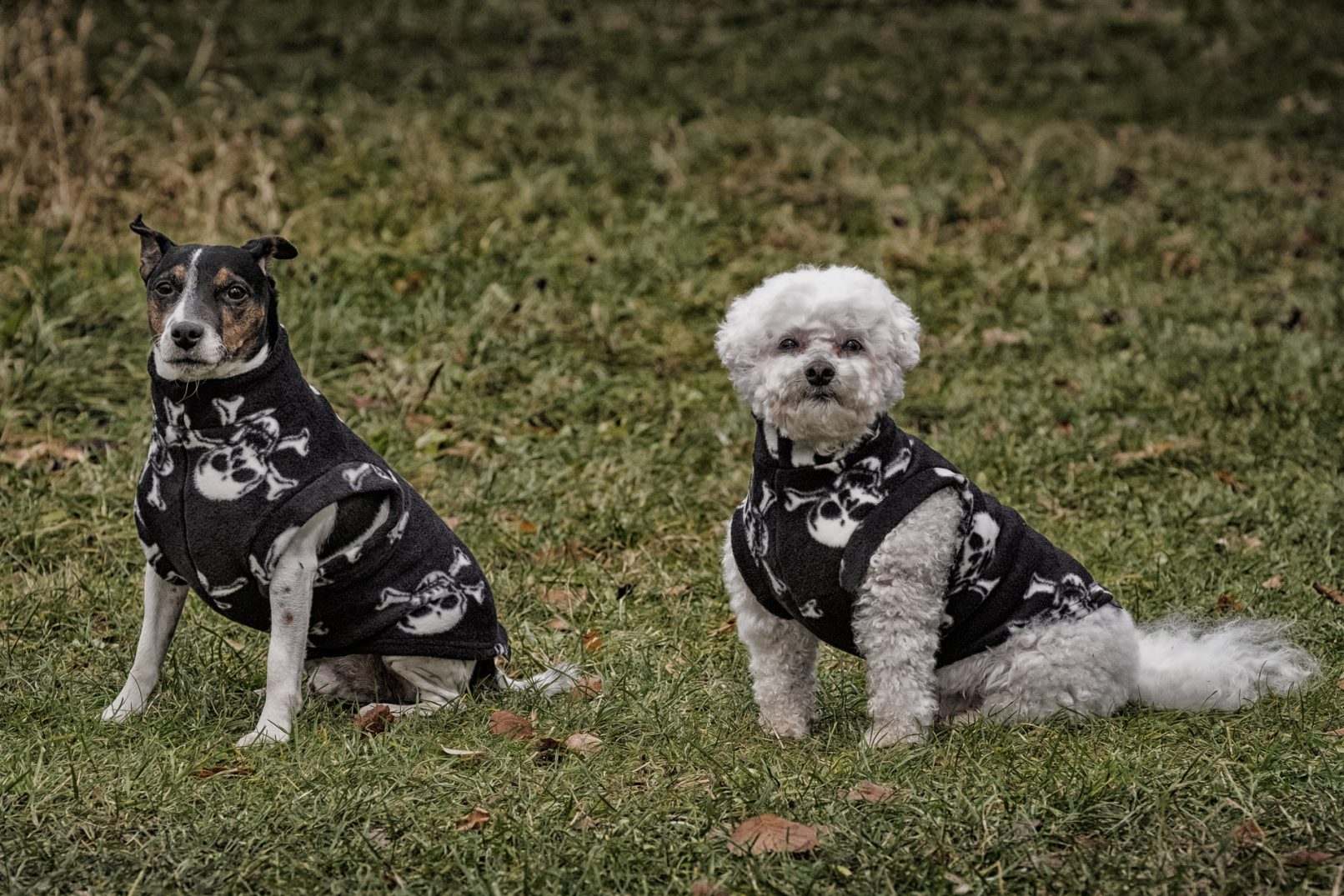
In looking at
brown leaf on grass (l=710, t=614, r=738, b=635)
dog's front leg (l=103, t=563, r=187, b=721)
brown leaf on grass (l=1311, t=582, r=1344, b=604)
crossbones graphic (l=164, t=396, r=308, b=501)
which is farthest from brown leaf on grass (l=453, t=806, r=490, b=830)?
brown leaf on grass (l=1311, t=582, r=1344, b=604)

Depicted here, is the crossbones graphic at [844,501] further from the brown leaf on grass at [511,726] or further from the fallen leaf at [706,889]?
the fallen leaf at [706,889]

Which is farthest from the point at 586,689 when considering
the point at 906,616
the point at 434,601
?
the point at 906,616

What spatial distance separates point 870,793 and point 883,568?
68cm

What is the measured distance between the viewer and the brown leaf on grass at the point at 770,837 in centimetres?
331

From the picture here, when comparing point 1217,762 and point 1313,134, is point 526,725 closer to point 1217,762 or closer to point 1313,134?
point 1217,762

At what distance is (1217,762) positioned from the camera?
3.68 m

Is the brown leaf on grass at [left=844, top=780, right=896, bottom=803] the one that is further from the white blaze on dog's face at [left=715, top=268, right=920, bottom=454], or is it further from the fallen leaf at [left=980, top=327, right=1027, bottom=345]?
the fallen leaf at [left=980, top=327, right=1027, bottom=345]

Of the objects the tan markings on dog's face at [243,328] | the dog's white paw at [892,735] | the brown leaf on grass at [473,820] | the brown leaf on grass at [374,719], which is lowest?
the brown leaf on grass at [374,719]

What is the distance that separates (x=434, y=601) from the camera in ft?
14.6

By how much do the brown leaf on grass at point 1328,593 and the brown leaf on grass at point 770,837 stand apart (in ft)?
9.96

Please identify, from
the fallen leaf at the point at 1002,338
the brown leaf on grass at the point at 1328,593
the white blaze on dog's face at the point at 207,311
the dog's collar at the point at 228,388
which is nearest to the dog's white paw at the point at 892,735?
the dog's collar at the point at 228,388

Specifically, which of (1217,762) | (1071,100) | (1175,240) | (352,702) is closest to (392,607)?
(352,702)

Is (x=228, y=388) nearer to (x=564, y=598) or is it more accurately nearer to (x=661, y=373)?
(x=564, y=598)

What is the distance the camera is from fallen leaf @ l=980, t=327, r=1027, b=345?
28.5ft
